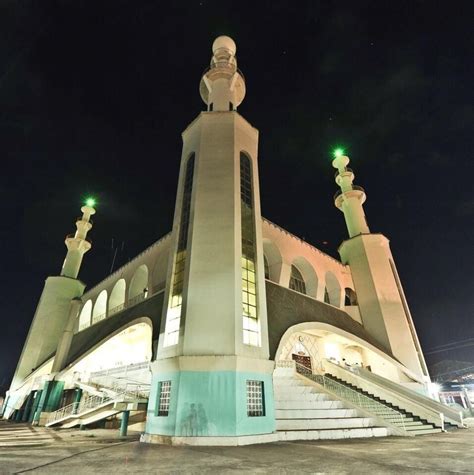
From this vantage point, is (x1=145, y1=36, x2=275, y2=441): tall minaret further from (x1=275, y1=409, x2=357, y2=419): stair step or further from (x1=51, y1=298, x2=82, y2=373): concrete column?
(x1=51, y1=298, x2=82, y2=373): concrete column

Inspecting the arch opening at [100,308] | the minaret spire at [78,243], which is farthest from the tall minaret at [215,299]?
the minaret spire at [78,243]

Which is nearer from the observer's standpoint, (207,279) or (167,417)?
(167,417)

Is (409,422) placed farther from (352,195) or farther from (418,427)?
(352,195)

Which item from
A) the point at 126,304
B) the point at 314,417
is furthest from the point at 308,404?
the point at 126,304

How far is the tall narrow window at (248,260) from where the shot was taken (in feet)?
44.5

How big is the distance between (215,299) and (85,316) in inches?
1024

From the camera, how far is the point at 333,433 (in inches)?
489

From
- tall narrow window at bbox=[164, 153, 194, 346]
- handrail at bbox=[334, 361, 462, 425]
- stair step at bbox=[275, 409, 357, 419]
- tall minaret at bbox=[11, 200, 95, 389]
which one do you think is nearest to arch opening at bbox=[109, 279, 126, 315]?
tall minaret at bbox=[11, 200, 95, 389]

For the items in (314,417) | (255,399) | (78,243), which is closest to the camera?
(255,399)

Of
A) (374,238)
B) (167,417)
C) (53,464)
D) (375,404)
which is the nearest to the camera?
(53,464)

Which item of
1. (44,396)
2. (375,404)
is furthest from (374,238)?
(44,396)

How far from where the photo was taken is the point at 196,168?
17.2m

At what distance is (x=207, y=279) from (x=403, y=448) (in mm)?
9268

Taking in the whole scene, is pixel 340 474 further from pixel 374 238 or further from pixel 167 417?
pixel 374 238
